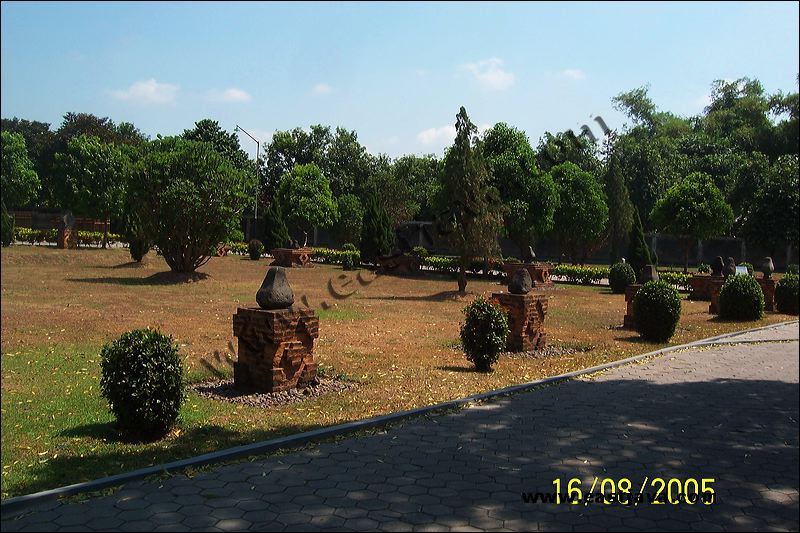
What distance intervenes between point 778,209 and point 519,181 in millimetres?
9341

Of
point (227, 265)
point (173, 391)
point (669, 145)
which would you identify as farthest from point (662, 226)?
point (173, 391)

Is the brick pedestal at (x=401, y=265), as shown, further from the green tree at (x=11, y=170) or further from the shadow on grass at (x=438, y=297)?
the green tree at (x=11, y=170)

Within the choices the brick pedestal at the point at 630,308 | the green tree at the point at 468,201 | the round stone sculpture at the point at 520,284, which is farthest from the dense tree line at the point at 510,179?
the round stone sculpture at the point at 520,284

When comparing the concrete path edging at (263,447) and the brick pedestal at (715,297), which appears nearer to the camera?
the concrete path edging at (263,447)

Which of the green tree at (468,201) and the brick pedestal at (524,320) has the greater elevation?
the green tree at (468,201)

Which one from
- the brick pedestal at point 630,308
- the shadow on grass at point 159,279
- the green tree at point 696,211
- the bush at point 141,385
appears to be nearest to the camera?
the bush at point 141,385

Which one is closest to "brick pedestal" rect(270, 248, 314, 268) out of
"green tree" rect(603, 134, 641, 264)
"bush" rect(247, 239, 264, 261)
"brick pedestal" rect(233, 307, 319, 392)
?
"bush" rect(247, 239, 264, 261)

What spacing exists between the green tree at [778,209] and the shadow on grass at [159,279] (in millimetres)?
19289

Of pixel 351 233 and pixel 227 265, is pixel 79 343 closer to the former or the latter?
pixel 227 265

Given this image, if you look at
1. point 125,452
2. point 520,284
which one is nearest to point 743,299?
point 520,284

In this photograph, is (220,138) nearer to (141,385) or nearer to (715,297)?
(715,297)

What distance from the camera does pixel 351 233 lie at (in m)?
39.1

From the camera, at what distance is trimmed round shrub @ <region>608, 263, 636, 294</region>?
22719 mm

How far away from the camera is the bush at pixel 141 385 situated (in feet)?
17.2
